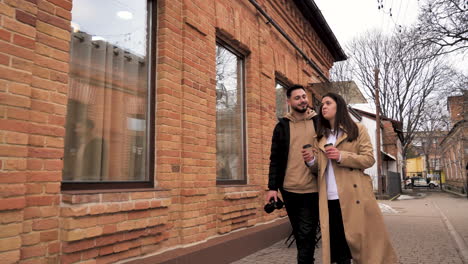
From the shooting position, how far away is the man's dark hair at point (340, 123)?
10.3 feet

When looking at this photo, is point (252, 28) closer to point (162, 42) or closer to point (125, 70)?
point (162, 42)

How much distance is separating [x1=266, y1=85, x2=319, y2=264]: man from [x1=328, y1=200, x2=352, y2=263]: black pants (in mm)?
178

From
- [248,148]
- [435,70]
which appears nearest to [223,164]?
[248,148]

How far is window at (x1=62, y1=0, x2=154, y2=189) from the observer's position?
10.1 ft

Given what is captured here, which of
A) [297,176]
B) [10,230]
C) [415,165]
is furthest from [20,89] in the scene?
[415,165]

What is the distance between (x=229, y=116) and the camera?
18.6 feet

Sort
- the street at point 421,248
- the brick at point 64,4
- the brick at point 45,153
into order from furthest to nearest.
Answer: the street at point 421,248, the brick at point 64,4, the brick at point 45,153

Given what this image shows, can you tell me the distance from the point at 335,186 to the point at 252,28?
392 centimetres

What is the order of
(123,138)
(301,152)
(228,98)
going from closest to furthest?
(301,152), (123,138), (228,98)

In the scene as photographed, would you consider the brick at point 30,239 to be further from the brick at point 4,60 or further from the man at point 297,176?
the man at point 297,176

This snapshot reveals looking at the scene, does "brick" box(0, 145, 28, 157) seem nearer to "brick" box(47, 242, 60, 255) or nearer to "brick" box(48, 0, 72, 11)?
"brick" box(47, 242, 60, 255)

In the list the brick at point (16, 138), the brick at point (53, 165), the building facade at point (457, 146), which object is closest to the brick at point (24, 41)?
the brick at point (16, 138)

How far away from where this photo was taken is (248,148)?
19.3ft

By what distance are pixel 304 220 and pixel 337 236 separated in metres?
0.31
